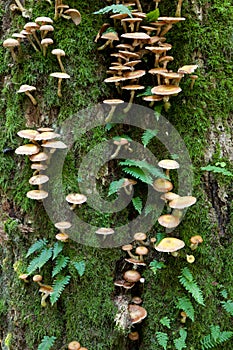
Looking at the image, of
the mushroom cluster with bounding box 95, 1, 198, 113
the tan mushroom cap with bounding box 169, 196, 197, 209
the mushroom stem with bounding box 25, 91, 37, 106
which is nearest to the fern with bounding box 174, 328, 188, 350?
the tan mushroom cap with bounding box 169, 196, 197, 209

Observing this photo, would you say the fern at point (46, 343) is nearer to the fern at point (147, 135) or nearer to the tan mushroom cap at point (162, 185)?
the tan mushroom cap at point (162, 185)

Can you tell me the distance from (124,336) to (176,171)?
6.77 ft

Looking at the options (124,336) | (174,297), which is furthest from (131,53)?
(124,336)

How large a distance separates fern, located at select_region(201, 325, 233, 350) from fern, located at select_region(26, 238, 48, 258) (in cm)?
219

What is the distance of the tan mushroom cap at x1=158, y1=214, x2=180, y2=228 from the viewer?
13.4 ft

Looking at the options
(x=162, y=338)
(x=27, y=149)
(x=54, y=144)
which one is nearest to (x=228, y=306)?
(x=162, y=338)

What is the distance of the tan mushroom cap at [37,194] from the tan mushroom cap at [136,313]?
1.66 meters

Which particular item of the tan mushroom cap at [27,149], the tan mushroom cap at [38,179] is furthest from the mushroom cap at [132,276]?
the tan mushroom cap at [27,149]

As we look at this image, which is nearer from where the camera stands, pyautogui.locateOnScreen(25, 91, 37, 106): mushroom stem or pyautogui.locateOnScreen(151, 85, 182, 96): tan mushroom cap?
pyautogui.locateOnScreen(151, 85, 182, 96): tan mushroom cap

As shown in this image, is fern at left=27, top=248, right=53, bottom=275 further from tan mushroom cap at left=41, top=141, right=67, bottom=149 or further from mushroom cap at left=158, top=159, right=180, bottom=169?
mushroom cap at left=158, top=159, right=180, bottom=169

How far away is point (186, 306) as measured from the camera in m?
4.04

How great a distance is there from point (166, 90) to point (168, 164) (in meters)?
0.86

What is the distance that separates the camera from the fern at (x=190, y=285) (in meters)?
3.93

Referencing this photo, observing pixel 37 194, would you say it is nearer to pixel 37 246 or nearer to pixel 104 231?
pixel 37 246
